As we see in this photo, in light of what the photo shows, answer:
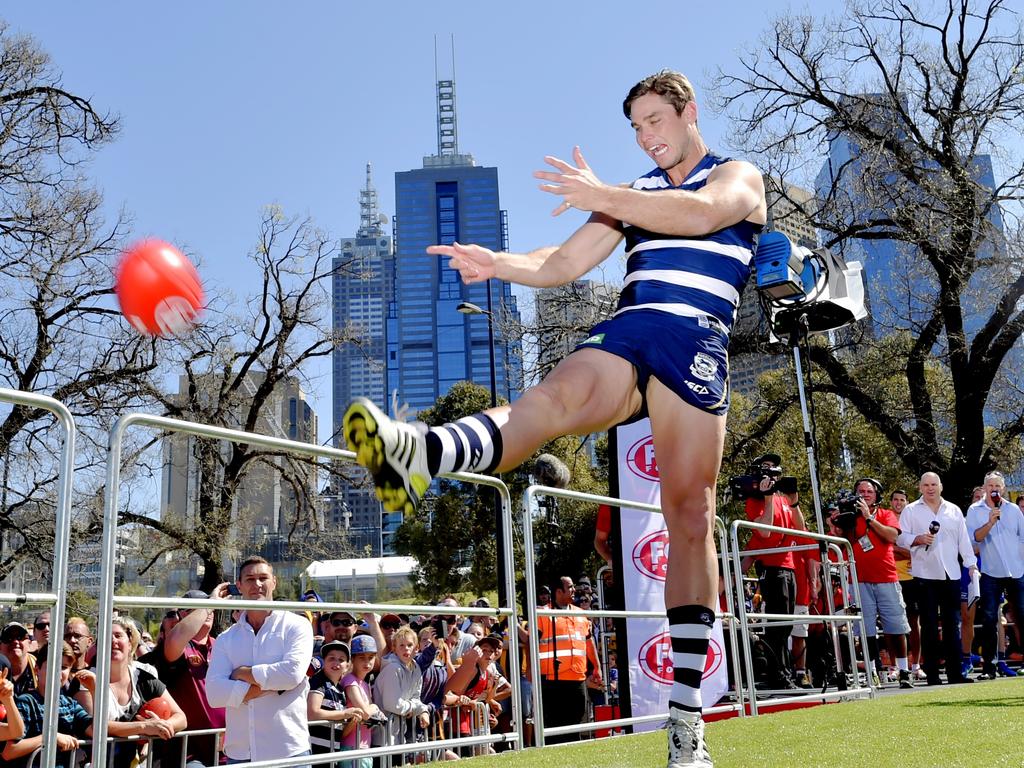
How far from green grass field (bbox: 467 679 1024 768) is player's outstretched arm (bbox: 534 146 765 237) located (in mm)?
1790

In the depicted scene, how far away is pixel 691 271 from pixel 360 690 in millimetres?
4920

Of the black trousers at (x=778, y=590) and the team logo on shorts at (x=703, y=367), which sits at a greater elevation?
the team logo on shorts at (x=703, y=367)

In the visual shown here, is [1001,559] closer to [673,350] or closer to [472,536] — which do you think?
[673,350]

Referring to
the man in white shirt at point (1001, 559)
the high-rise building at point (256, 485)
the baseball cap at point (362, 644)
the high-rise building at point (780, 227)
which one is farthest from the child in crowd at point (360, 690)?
the high-rise building at point (256, 485)

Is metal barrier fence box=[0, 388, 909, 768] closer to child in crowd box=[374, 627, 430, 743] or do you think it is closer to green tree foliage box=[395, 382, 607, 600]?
child in crowd box=[374, 627, 430, 743]

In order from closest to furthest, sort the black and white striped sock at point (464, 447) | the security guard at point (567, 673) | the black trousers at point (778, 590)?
1. the black and white striped sock at point (464, 447)
2. the security guard at point (567, 673)
3. the black trousers at point (778, 590)

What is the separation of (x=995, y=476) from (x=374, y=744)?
297 inches

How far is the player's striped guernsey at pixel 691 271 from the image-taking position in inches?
132

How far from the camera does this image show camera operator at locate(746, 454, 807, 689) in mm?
8906

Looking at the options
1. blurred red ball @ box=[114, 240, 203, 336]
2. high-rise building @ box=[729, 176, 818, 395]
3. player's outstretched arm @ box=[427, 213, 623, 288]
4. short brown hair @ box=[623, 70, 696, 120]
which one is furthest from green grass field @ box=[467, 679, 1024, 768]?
high-rise building @ box=[729, 176, 818, 395]

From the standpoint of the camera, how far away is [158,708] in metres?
6.26

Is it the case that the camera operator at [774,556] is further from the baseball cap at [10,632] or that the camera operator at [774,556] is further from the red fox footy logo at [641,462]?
the baseball cap at [10,632]

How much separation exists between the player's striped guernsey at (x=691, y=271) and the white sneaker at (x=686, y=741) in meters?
1.31

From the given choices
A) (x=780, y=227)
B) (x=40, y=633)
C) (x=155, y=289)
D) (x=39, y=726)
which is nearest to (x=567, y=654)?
(x=40, y=633)
